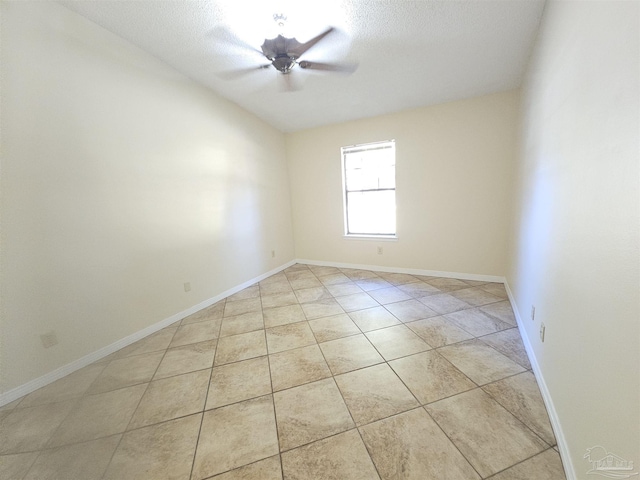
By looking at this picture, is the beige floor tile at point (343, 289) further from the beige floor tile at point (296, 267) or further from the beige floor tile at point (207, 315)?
the beige floor tile at point (207, 315)

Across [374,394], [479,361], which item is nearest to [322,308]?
[374,394]

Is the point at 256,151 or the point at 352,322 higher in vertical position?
the point at 256,151

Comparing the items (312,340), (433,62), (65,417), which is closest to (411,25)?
(433,62)

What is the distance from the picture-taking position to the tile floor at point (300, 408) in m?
1.07

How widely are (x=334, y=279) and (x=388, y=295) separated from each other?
0.99 metres

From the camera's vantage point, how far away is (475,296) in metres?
2.75

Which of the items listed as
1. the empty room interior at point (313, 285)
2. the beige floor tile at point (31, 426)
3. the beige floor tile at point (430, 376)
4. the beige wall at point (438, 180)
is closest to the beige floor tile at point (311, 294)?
the empty room interior at point (313, 285)

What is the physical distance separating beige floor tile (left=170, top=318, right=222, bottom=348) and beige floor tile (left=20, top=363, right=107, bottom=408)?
0.54 m

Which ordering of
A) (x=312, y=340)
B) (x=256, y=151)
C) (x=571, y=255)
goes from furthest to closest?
(x=256, y=151)
(x=312, y=340)
(x=571, y=255)

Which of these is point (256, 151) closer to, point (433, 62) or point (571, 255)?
point (433, 62)

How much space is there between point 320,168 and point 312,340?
302cm

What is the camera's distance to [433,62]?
7.42ft

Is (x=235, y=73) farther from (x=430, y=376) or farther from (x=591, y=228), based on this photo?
(x=430, y=376)

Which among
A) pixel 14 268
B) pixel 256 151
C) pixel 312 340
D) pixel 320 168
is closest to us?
pixel 14 268
